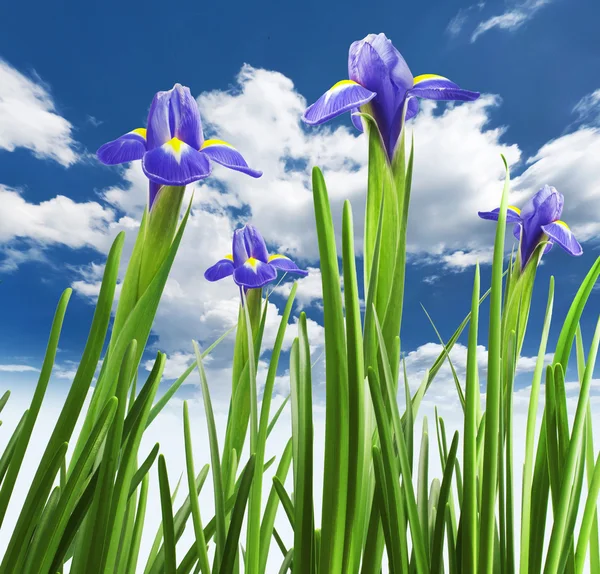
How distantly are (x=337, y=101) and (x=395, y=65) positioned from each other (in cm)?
16

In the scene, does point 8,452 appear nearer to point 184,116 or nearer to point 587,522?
point 184,116

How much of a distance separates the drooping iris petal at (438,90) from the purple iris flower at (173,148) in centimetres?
39

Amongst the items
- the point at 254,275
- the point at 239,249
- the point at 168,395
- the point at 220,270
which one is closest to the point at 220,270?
the point at 220,270

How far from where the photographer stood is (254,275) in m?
1.69

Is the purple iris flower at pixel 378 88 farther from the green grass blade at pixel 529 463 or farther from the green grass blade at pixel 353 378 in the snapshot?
the green grass blade at pixel 529 463

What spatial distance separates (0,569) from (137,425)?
34cm

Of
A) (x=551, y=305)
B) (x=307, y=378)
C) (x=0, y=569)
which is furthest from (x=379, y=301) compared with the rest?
(x=0, y=569)

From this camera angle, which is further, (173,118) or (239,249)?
(239,249)

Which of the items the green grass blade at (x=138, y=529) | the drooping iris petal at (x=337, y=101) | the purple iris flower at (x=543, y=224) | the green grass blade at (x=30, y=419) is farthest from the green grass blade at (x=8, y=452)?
the purple iris flower at (x=543, y=224)

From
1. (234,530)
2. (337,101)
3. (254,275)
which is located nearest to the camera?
(234,530)

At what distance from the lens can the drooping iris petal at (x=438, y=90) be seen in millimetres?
1074

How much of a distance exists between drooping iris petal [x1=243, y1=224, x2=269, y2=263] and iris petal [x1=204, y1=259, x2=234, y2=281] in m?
0.11

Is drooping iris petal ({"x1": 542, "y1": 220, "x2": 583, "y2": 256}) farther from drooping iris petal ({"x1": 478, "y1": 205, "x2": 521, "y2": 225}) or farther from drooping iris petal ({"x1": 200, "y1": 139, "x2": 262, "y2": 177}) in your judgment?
drooping iris petal ({"x1": 200, "y1": 139, "x2": 262, "y2": 177})

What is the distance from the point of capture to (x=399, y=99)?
104cm
